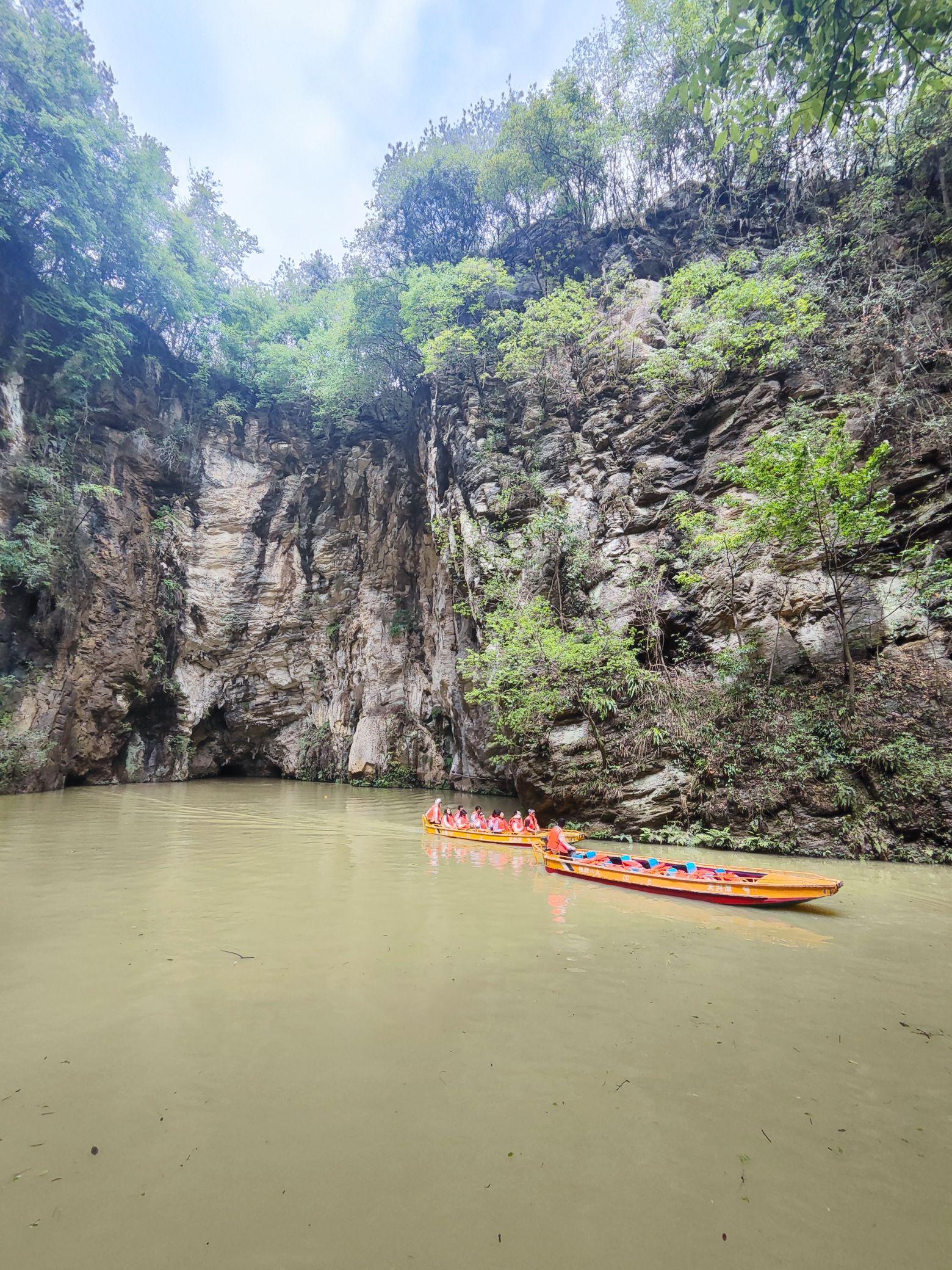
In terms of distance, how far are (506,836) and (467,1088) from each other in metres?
7.14

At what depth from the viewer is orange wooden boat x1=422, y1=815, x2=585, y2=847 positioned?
30.7 ft

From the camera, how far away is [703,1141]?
7.22ft

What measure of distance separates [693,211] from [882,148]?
17.2ft

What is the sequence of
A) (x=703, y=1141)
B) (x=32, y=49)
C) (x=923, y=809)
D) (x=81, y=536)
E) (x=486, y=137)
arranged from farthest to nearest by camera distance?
(x=486, y=137)
(x=81, y=536)
(x=32, y=49)
(x=923, y=809)
(x=703, y=1141)

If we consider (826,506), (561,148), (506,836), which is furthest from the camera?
(561,148)

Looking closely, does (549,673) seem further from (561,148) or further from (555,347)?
(561,148)

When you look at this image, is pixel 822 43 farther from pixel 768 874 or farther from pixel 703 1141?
pixel 768 874

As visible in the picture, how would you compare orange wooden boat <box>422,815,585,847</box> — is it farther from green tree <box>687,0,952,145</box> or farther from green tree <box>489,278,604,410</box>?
green tree <box>489,278,604,410</box>

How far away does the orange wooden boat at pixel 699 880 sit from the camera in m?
5.56

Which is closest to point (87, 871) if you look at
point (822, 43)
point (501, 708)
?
point (501, 708)

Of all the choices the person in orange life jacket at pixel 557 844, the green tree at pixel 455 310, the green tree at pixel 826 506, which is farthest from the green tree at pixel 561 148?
the person in orange life jacket at pixel 557 844

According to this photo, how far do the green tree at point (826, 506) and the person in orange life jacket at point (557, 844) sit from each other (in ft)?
17.9

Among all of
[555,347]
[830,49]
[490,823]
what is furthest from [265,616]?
[830,49]

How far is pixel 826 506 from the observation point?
9.14 metres
